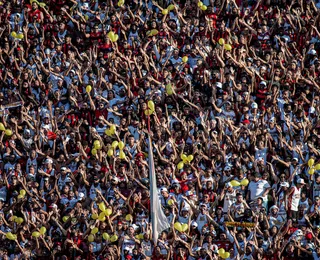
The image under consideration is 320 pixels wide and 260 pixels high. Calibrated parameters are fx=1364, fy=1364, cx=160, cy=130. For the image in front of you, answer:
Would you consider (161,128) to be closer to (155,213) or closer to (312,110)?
(155,213)

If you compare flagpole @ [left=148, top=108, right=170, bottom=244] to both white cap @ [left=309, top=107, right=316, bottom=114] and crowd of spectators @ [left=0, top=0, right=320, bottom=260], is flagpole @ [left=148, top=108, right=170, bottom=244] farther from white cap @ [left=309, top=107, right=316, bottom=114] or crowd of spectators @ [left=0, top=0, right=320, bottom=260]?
white cap @ [left=309, top=107, right=316, bottom=114]

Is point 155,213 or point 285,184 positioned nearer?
point 155,213

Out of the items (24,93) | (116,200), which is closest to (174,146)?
(116,200)

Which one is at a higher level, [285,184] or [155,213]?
[285,184]

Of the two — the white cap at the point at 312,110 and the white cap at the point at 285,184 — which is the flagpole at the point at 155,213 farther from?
the white cap at the point at 312,110

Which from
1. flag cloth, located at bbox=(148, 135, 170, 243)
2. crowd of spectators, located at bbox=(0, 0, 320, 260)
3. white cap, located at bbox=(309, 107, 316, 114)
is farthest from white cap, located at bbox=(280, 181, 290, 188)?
flag cloth, located at bbox=(148, 135, 170, 243)

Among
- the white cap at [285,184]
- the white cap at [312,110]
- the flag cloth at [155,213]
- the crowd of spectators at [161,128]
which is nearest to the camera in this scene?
the flag cloth at [155,213]

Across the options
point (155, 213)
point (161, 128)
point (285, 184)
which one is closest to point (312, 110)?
point (285, 184)

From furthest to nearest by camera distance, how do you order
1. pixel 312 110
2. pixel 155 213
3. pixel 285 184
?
1. pixel 312 110
2. pixel 285 184
3. pixel 155 213

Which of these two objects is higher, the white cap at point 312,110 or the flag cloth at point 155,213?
the white cap at point 312,110

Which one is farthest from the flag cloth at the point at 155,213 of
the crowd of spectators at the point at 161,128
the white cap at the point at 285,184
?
the white cap at the point at 285,184

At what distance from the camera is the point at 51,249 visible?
21.5 meters

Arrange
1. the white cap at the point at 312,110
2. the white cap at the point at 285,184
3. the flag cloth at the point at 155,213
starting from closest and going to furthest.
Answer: the flag cloth at the point at 155,213 → the white cap at the point at 285,184 → the white cap at the point at 312,110

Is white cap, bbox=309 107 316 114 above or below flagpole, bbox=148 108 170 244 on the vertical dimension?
above
